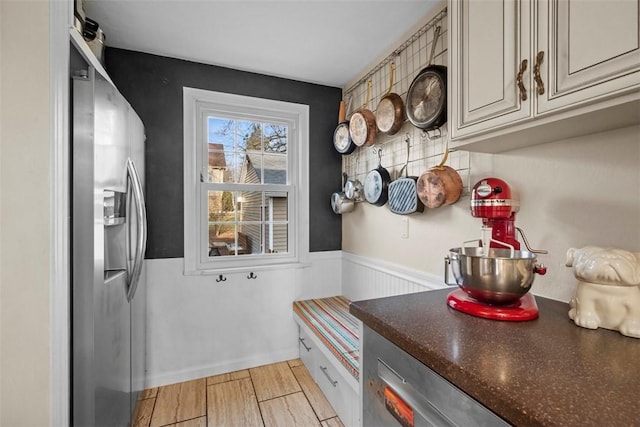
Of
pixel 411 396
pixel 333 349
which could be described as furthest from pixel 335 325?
pixel 411 396

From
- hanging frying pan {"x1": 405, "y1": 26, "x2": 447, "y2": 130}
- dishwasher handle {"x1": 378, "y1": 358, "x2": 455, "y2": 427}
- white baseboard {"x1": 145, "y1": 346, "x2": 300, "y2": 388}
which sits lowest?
white baseboard {"x1": 145, "y1": 346, "x2": 300, "y2": 388}

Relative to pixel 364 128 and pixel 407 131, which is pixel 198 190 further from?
pixel 407 131

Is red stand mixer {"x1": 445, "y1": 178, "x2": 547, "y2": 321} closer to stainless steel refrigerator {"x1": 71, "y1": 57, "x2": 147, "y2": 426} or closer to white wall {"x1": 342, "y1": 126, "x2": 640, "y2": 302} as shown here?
white wall {"x1": 342, "y1": 126, "x2": 640, "y2": 302}

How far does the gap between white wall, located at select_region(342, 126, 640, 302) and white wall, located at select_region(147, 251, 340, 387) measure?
142 centimetres

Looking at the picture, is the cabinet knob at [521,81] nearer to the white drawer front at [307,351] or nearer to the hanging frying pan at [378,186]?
the hanging frying pan at [378,186]

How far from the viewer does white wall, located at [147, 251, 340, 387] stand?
2199 millimetres

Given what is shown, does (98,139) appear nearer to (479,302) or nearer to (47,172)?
(47,172)

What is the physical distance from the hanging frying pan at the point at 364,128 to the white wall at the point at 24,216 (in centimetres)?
171

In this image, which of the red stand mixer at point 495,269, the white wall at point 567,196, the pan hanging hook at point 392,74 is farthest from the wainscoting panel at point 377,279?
the pan hanging hook at point 392,74

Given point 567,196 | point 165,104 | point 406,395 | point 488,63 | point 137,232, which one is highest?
point 165,104

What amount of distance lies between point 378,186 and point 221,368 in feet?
6.14

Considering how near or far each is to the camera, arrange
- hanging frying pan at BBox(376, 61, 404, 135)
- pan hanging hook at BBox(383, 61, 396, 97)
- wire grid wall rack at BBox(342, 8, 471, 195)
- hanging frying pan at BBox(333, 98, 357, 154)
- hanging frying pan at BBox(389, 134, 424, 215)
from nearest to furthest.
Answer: wire grid wall rack at BBox(342, 8, 471, 195), hanging frying pan at BBox(389, 134, 424, 215), hanging frying pan at BBox(376, 61, 404, 135), pan hanging hook at BBox(383, 61, 396, 97), hanging frying pan at BBox(333, 98, 357, 154)

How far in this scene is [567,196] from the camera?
1104mm

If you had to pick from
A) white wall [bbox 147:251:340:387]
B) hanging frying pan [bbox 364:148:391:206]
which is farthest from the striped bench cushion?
hanging frying pan [bbox 364:148:391:206]
